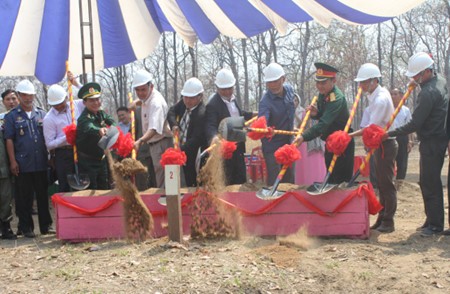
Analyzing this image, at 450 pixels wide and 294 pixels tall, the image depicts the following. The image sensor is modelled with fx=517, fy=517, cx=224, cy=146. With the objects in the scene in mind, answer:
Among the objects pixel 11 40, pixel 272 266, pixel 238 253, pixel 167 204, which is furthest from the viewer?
pixel 11 40

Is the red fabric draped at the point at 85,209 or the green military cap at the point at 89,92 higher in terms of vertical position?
the green military cap at the point at 89,92

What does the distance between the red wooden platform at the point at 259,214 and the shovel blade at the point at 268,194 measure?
0.18 feet

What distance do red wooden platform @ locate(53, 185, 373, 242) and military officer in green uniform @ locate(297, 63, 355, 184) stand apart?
522mm

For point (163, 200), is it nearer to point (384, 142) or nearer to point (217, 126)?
point (217, 126)

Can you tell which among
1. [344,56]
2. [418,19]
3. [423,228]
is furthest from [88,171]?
[418,19]

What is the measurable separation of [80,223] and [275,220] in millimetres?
1820

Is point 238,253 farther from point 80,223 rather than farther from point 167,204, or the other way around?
point 80,223

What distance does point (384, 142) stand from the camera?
493 centimetres

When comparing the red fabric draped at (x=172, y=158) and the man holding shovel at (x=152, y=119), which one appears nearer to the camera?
the red fabric draped at (x=172, y=158)

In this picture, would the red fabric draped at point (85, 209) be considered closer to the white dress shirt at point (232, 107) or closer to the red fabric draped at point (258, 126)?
the red fabric draped at point (258, 126)

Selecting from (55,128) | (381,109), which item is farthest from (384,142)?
(55,128)

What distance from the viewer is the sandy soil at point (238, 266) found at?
348 cm

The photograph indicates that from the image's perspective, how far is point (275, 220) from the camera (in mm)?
4680

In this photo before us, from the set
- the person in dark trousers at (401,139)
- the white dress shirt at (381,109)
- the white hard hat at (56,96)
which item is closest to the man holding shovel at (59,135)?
the white hard hat at (56,96)
